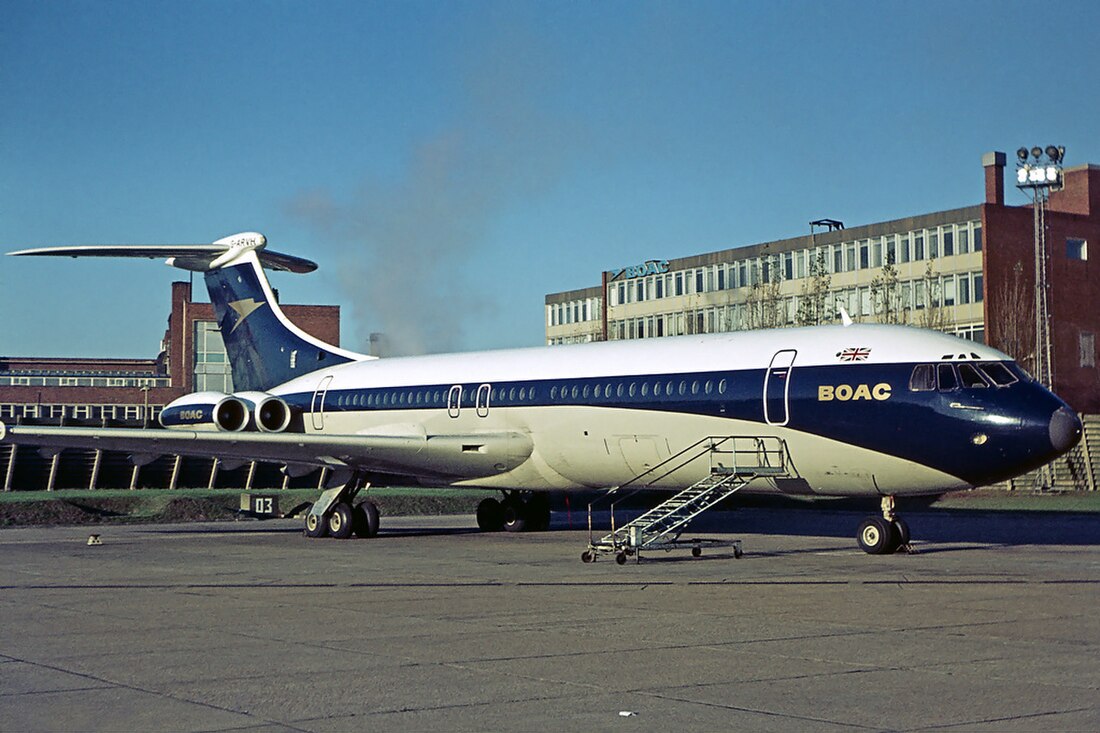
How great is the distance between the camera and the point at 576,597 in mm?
16484

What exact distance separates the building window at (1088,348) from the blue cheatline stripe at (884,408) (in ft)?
167

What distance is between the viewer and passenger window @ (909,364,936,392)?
858 inches

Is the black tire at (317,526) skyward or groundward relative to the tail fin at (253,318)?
groundward

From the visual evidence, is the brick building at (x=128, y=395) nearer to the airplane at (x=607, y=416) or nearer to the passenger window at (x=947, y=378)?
the airplane at (x=607, y=416)

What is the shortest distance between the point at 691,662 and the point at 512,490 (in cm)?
1903

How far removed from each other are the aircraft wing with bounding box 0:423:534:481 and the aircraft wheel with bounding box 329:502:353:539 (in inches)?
35.5

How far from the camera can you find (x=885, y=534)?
2228 cm

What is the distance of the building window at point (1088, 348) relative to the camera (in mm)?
69875

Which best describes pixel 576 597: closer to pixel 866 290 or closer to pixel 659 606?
pixel 659 606

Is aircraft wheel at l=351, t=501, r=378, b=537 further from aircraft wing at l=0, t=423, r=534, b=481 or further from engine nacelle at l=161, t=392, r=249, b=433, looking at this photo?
engine nacelle at l=161, t=392, r=249, b=433

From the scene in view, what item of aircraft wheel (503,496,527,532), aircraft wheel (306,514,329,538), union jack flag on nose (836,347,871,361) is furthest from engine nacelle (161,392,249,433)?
union jack flag on nose (836,347,871,361)

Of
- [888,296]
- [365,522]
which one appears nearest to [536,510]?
[365,522]

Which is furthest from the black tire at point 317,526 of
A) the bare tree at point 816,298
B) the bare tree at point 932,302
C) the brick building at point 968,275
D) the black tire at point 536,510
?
the bare tree at point 932,302

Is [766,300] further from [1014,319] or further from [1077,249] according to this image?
[1077,249]
